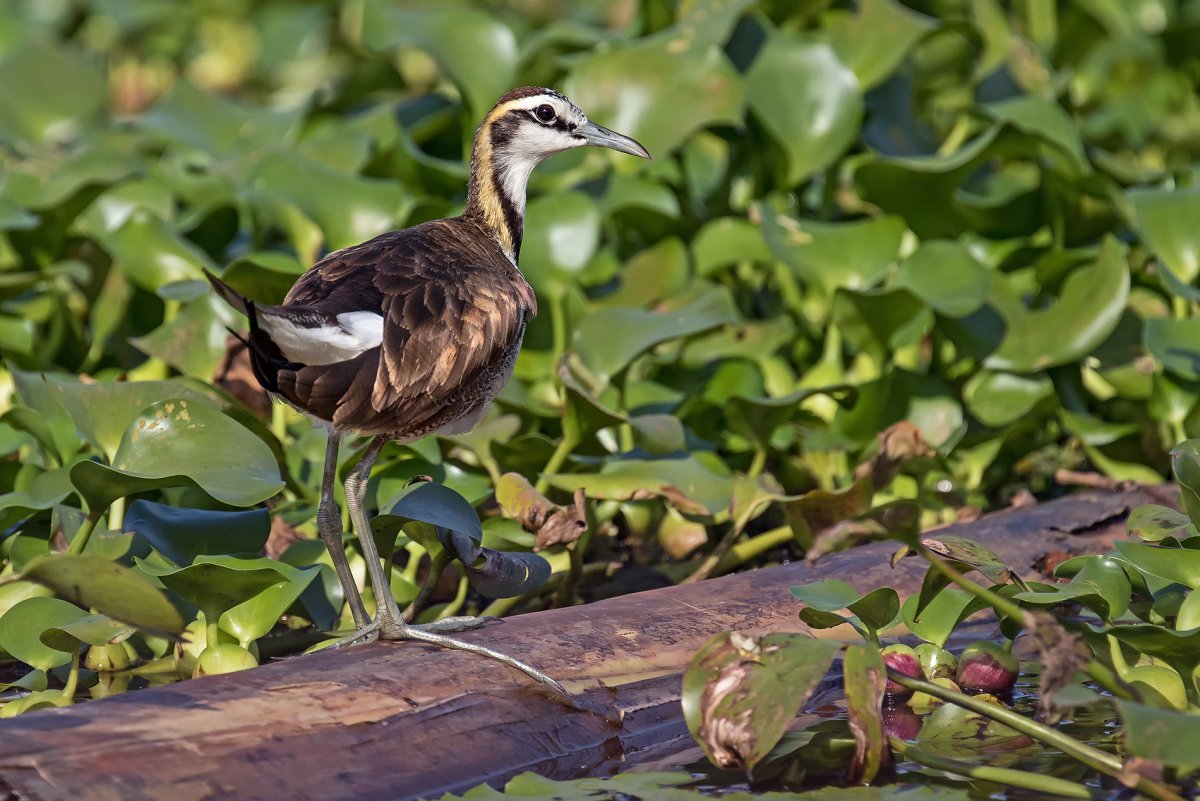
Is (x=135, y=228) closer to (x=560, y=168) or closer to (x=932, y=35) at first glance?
(x=560, y=168)

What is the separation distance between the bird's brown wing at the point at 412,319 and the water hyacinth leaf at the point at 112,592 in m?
0.83

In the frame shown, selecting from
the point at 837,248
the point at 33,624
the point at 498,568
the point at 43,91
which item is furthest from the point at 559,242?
the point at 43,91

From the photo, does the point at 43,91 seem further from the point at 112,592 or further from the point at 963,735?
the point at 963,735

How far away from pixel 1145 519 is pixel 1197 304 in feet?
5.21

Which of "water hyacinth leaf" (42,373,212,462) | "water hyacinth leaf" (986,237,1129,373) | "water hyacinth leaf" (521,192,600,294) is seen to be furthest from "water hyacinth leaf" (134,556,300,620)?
"water hyacinth leaf" (986,237,1129,373)

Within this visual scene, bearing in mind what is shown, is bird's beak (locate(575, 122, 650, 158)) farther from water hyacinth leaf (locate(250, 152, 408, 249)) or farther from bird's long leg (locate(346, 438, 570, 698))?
bird's long leg (locate(346, 438, 570, 698))

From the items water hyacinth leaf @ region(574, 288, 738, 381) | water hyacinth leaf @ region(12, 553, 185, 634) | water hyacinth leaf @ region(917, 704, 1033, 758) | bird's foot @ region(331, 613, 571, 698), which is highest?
water hyacinth leaf @ region(12, 553, 185, 634)

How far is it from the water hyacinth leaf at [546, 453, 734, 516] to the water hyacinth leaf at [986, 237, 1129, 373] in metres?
1.18

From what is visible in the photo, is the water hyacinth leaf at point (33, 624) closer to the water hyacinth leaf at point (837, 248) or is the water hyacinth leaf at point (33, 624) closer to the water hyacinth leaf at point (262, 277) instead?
the water hyacinth leaf at point (262, 277)

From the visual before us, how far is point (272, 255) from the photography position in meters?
4.86

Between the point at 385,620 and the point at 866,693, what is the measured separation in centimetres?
113

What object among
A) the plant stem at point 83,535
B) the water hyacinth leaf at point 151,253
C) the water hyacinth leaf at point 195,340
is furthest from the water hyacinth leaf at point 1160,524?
the water hyacinth leaf at point 151,253

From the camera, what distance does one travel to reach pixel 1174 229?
15.9 feet

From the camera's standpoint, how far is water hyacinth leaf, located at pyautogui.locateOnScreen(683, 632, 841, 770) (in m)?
2.69
